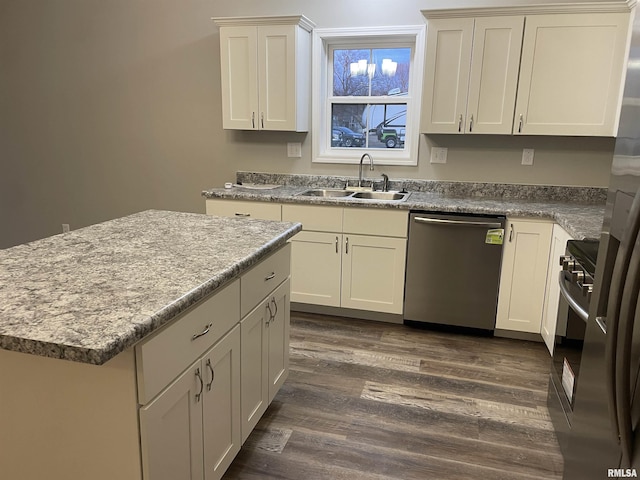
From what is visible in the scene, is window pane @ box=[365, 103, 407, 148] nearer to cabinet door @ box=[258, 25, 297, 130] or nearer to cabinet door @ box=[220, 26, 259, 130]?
cabinet door @ box=[258, 25, 297, 130]

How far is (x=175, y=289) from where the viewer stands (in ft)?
4.55

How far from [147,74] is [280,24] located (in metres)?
1.44

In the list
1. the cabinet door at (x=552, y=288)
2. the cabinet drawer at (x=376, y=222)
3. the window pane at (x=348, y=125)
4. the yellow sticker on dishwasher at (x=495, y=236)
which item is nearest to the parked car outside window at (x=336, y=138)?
the window pane at (x=348, y=125)

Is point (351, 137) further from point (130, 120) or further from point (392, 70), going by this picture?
point (130, 120)

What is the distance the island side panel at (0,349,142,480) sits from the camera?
1.19m

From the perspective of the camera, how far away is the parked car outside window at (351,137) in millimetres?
3928

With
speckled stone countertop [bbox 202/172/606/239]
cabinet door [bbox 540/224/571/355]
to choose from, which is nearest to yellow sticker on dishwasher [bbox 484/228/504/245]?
speckled stone countertop [bbox 202/172/606/239]

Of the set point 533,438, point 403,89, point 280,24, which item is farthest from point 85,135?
point 533,438

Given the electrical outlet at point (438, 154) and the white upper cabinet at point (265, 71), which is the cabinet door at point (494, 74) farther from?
the white upper cabinet at point (265, 71)

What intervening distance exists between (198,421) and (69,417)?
1.34 ft

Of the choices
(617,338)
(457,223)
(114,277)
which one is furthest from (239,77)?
(617,338)

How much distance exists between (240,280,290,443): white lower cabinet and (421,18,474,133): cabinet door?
5.82 feet

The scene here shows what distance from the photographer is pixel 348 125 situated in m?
3.93

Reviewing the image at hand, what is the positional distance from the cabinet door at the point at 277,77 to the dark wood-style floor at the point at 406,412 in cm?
160
